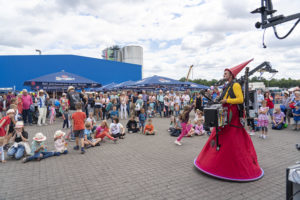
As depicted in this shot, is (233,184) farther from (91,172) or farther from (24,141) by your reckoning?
(24,141)

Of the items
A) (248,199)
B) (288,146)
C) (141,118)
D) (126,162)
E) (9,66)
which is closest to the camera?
(248,199)

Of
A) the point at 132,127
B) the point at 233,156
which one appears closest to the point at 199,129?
the point at 132,127

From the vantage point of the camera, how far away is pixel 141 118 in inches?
384

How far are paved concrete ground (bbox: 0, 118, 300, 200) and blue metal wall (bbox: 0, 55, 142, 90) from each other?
22.1 meters

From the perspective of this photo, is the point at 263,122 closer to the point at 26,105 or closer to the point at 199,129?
the point at 199,129

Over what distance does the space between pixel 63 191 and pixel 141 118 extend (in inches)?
240

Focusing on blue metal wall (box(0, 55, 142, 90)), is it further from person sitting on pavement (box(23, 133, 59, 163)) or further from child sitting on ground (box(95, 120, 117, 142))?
person sitting on pavement (box(23, 133, 59, 163))


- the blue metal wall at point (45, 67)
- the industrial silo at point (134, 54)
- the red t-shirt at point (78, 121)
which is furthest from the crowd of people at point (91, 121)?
the industrial silo at point (134, 54)

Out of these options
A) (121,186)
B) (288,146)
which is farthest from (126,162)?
(288,146)

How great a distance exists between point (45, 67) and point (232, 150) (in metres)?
26.2

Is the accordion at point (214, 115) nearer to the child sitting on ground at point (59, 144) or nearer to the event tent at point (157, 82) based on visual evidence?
the child sitting on ground at point (59, 144)

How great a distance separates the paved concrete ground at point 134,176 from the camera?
3678 millimetres

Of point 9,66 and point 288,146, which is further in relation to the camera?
point 9,66

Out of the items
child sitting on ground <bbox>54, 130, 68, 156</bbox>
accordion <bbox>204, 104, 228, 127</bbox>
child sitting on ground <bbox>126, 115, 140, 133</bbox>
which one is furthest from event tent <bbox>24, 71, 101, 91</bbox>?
accordion <bbox>204, 104, 228, 127</bbox>
